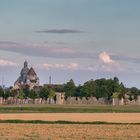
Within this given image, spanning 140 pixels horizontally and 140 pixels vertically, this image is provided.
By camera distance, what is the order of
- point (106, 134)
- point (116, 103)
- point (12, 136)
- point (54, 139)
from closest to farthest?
point (54, 139) → point (12, 136) → point (106, 134) → point (116, 103)

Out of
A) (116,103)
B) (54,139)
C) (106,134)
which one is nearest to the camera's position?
(54,139)

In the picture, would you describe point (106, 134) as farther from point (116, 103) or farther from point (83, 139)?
point (116, 103)

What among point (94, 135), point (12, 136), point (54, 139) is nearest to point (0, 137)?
point (12, 136)

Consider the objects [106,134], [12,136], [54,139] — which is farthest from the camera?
[106,134]

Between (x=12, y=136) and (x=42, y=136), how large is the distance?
1788 millimetres

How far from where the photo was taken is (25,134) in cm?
3644

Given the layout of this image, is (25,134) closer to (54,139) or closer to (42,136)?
(42,136)

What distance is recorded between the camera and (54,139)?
32500 mm

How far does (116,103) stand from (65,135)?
164 m

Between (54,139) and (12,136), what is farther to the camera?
Answer: (12,136)

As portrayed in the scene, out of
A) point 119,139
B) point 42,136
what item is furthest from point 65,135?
point 119,139

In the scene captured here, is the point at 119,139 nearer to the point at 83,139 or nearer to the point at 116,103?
the point at 83,139

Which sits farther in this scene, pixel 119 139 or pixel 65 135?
pixel 65 135

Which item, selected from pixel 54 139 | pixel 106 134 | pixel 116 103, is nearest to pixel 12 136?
pixel 54 139
